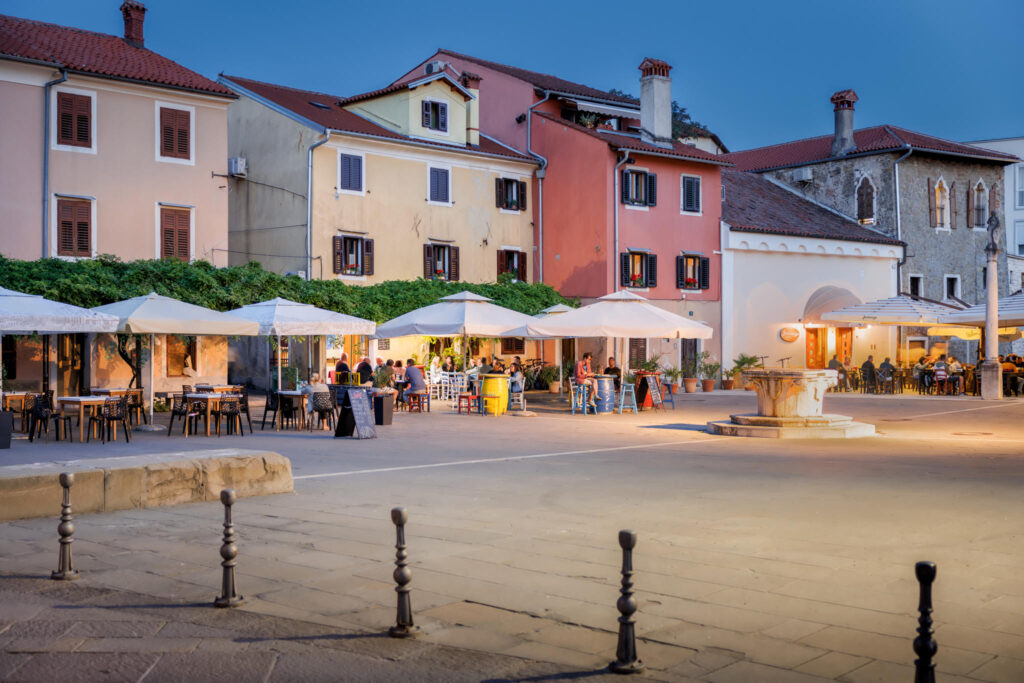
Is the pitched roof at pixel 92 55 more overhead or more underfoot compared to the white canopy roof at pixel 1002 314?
more overhead

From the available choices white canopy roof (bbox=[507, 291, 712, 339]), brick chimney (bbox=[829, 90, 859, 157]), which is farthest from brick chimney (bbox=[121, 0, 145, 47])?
brick chimney (bbox=[829, 90, 859, 157])

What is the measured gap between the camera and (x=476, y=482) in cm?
1216

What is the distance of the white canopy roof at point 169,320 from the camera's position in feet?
60.0

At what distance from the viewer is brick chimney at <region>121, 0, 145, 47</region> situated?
3091 cm

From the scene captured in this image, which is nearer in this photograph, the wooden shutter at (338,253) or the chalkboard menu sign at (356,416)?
the chalkboard menu sign at (356,416)

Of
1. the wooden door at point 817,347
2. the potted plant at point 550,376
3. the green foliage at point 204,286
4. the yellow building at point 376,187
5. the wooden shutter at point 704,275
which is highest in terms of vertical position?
the yellow building at point 376,187

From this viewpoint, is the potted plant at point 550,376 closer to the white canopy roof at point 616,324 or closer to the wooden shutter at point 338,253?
the wooden shutter at point 338,253

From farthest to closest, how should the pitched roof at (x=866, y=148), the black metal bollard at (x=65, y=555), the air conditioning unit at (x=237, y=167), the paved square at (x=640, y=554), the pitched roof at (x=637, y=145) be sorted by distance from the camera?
the pitched roof at (x=866, y=148)
the pitched roof at (x=637, y=145)
the air conditioning unit at (x=237, y=167)
the black metal bollard at (x=65, y=555)
the paved square at (x=640, y=554)

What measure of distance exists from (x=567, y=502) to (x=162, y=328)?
10.5 m

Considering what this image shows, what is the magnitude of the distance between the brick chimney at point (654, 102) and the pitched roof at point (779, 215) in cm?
387

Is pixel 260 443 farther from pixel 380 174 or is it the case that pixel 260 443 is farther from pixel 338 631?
pixel 380 174

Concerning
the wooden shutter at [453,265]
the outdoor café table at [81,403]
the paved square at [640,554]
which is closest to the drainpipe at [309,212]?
the wooden shutter at [453,265]

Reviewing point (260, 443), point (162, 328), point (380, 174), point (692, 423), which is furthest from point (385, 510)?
point (380, 174)

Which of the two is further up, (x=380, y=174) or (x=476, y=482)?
(x=380, y=174)
